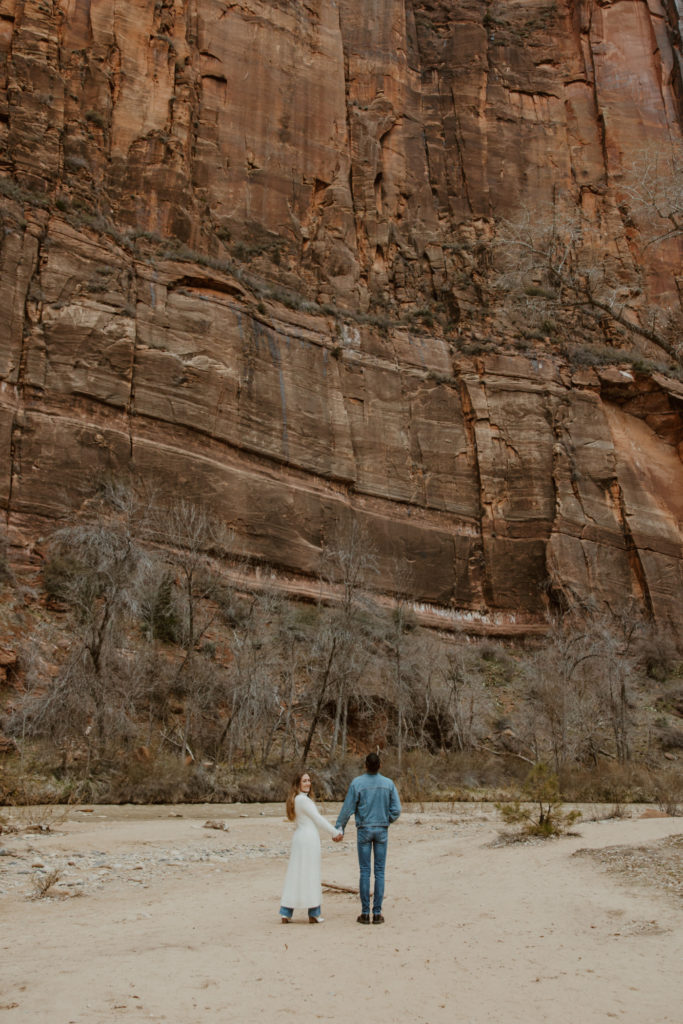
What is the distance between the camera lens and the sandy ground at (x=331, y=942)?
4465mm

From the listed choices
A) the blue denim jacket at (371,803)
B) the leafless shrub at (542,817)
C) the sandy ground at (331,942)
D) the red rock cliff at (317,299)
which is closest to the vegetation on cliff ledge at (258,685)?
the red rock cliff at (317,299)

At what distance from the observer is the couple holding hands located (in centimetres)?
662

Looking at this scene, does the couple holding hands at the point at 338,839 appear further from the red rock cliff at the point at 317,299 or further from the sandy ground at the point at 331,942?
the red rock cliff at the point at 317,299

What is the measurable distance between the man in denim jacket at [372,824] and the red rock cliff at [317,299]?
69.4 feet

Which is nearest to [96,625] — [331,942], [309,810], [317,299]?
[309,810]

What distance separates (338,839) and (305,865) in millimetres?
317

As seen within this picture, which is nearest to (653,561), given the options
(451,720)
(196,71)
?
(451,720)

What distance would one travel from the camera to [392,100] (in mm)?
47156

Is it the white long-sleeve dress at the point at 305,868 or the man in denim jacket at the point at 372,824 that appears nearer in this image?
the white long-sleeve dress at the point at 305,868

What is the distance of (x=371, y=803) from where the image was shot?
6.75m

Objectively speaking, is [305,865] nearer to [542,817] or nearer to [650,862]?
[650,862]

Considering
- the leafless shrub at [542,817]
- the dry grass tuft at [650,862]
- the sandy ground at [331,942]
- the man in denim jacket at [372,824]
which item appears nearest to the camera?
the sandy ground at [331,942]

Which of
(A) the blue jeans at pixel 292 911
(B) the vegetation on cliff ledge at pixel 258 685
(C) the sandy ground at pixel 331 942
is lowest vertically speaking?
(C) the sandy ground at pixel 331 942

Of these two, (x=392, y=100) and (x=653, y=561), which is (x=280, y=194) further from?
(x=653, y=561)
